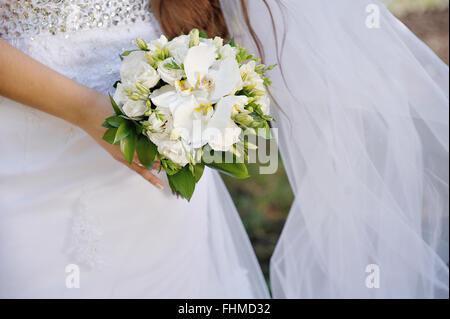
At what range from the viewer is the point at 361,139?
117 cm

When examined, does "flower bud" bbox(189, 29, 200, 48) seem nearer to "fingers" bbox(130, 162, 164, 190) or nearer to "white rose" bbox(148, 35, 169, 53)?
"white rose" bbox(148, 35, 169, 53)

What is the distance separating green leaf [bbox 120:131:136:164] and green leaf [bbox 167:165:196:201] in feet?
0.35

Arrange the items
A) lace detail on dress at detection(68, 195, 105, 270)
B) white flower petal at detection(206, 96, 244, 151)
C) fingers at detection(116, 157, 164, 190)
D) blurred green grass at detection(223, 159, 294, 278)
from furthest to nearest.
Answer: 1. blurred green grass at detection(223, 159, 294, 278)
2. lace detail on dress at detection(68, 195, 105, 270)
3. fingers at detection(116, 157, 164, 190)
4. white flower petal at detection(206, 96, 244, 151)

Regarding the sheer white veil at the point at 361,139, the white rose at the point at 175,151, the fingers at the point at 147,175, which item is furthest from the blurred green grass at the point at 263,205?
the white rose at the point at 175,151

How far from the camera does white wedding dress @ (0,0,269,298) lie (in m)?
1.05

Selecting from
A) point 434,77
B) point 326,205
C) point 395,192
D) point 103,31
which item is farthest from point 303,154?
point 103,31

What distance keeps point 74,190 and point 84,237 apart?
0.43 feet

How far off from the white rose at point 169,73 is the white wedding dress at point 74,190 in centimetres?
30

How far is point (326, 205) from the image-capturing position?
1280 mm

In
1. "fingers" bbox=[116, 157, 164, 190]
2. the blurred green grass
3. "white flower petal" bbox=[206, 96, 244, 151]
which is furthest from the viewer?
the blurred green grass

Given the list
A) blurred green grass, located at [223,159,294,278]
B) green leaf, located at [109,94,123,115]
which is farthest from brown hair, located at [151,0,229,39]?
blurred green grass, located at [223,159,294,278]

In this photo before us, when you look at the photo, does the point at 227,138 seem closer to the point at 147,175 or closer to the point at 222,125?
the point at 222,125

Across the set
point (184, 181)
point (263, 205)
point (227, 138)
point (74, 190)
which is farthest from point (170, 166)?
point (263, 205)

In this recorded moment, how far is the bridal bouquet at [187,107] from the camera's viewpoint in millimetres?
801
